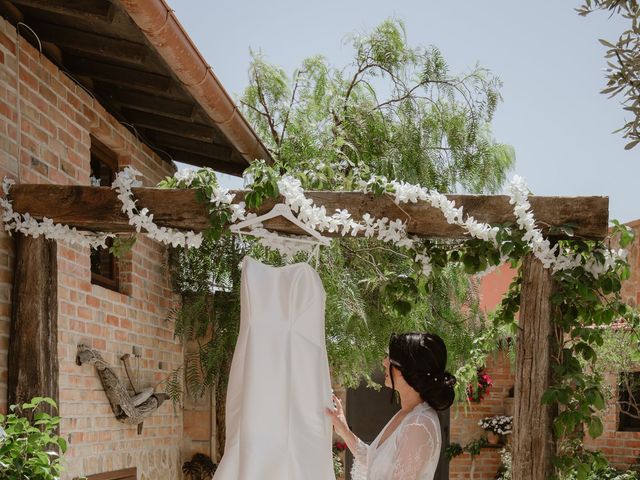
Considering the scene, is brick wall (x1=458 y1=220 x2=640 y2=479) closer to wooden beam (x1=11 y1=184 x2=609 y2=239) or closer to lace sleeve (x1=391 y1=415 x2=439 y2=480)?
wooden beam (x1=11 y1=184 x2=609 y2=239)

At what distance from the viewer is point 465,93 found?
7.88m

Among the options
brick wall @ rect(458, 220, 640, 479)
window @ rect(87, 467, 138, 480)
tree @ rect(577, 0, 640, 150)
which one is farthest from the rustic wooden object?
tree @ rect(577, 0, 640, 150)

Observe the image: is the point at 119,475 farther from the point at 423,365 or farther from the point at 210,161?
the point at 423,365

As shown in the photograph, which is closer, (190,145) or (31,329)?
(31,329)

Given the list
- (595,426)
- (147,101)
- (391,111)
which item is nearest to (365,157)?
(391,111)

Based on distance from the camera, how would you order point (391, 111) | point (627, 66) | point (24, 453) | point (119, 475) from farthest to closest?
point (391, 111)
point (119, 475)
point (24, 453)
point (627, 66)

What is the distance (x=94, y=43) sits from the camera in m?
4.86

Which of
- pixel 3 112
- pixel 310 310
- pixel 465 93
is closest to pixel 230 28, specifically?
pixel 465 93

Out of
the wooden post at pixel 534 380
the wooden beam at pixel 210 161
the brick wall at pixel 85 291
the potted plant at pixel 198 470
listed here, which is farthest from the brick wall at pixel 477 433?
the wooden post at pixel 534 380

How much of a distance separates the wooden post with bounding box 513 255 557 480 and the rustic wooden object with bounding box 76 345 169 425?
243cm

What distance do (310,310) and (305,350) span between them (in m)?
0.17

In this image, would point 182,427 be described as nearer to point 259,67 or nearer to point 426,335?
point 259,67

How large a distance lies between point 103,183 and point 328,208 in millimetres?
2489

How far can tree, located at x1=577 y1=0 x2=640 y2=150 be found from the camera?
1966 millimetres
